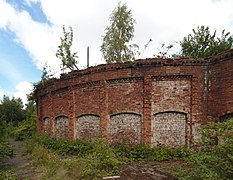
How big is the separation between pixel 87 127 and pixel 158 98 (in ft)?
14.8

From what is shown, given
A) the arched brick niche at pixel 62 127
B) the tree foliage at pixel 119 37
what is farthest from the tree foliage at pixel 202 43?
the arched brick niche at pixel 62 127

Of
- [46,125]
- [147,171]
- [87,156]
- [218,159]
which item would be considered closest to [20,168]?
[87,156]

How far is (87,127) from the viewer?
11.1 metres

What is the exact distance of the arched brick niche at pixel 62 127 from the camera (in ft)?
39.7

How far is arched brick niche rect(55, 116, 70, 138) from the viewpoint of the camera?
39.7ft

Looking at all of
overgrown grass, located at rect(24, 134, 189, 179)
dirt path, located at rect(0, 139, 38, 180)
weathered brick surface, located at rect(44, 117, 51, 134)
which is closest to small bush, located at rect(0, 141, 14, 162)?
dirt path, located at rect(0, 139, 38, 180)

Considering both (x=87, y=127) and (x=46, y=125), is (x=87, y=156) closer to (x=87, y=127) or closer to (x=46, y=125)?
(x=87, y=127)

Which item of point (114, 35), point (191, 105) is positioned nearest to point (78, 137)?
point (191, 105)

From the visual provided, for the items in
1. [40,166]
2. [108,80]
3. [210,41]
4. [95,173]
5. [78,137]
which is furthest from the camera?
[210,41]

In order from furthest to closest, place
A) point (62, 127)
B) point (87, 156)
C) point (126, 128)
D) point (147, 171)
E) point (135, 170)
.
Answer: point (62, 127)
point (126, 128)
point (87, 156)
point (135, 170)
point (147, 171)

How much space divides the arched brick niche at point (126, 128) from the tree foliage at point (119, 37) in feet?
34.2

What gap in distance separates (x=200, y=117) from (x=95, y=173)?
6.04 m

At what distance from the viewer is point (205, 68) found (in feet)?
31.4

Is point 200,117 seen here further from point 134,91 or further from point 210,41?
point 210,41
